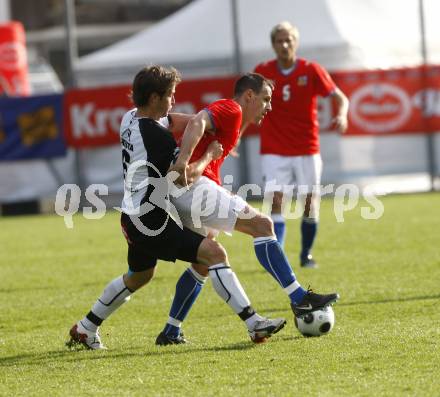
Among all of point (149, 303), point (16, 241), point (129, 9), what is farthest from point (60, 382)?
point (129, 9)

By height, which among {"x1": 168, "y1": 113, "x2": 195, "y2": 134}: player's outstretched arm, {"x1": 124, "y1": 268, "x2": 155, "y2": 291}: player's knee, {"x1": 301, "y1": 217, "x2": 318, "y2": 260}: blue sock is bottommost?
{"x1": 301, "y1": 217, "x2": 318, "y2": 260}: blue sock

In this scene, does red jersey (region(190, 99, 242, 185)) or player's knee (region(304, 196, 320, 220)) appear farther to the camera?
player's knee (region(304, 196, 320, 220))

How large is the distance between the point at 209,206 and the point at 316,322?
91cm

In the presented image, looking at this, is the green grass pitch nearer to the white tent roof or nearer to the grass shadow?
the grass shadow

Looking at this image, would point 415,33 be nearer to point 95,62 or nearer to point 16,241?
point 95,62

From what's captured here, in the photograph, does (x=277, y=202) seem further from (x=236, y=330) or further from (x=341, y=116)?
(x=236, y=330)

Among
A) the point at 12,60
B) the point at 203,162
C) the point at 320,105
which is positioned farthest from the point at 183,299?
the point at 12,60

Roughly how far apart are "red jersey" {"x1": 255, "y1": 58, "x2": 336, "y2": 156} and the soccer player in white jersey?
3.87 m

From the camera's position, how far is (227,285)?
21.0 ft

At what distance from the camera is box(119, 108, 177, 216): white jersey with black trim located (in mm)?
6297

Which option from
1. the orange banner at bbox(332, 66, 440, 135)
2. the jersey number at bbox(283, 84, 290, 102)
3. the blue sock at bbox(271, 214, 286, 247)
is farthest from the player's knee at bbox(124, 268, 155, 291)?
the orange banner at bbox(332, 66, 440, 135)

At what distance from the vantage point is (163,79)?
6.27 m

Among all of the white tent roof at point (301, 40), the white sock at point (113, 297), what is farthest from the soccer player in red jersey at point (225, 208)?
the white tent roof at point (301, 40)

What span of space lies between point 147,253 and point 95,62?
42.4ft
